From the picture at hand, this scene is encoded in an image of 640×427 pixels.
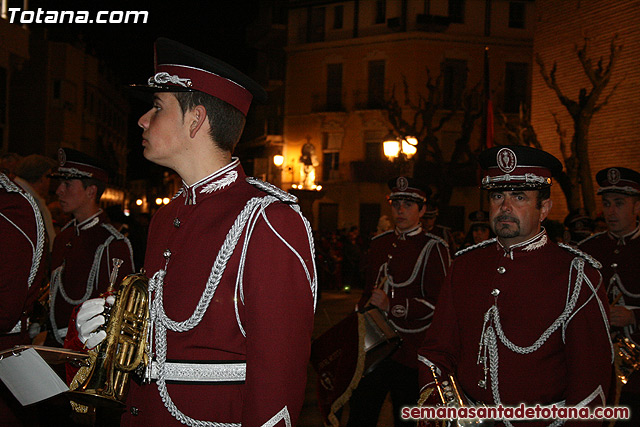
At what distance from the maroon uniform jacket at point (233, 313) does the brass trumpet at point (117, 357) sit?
85 mm

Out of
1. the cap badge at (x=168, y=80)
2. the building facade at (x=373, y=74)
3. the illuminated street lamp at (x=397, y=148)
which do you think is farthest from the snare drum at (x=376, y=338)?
the building facade at (x=373, y=74)

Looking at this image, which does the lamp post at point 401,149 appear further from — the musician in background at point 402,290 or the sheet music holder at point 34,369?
the sheet music holder at point 34,369

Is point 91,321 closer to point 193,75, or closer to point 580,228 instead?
point 193,75

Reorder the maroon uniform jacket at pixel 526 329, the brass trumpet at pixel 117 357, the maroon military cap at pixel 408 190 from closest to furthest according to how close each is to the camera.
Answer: the brass trumpet at pixel 117 357
the maroon uniform jacket at pixel 526 329
the maroon military cap at pixel 408 190

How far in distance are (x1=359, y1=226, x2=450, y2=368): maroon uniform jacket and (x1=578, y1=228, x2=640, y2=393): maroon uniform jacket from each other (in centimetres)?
152

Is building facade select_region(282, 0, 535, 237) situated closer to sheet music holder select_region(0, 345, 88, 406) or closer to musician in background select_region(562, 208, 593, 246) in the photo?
musician in background select_region(562, 208, 593, 246)

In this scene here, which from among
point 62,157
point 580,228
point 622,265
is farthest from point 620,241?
point 62,157

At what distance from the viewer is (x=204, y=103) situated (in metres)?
2.79

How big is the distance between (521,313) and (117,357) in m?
2.32

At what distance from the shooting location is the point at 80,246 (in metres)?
5.75

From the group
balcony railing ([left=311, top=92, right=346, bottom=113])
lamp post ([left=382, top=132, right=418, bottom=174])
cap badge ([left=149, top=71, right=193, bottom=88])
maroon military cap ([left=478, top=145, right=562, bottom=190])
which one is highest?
balcony railing ([left=311, top=92, right=346, bottom=113])

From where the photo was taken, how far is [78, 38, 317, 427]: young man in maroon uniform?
2.39 metres

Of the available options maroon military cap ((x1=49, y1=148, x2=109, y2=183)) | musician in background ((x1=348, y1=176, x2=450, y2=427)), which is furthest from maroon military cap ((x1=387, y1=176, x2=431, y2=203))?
maroon military cap ((x1=49, y1=148, x2=109, y2=183))

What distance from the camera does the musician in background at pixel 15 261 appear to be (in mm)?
3654
